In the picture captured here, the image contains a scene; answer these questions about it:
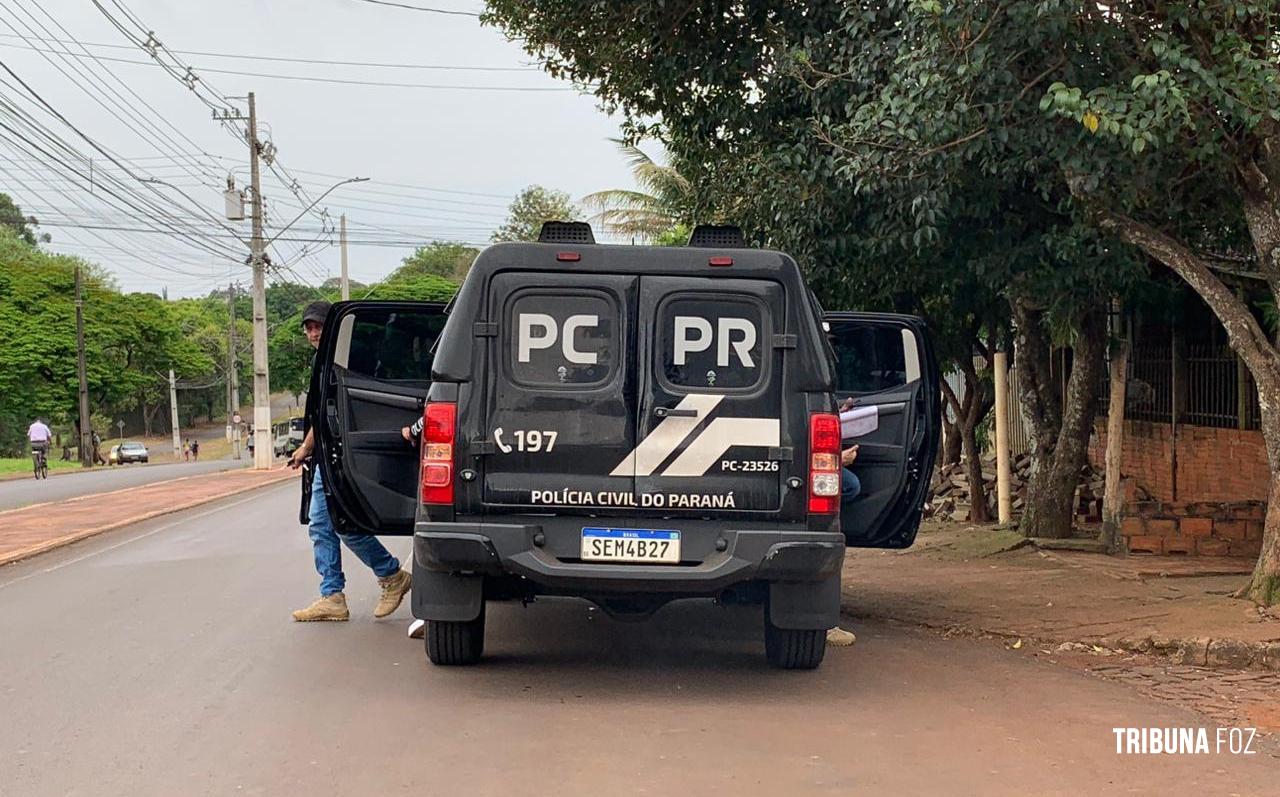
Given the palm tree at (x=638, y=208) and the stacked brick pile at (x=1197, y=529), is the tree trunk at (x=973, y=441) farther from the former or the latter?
the palm tree at (x=638, y=208)

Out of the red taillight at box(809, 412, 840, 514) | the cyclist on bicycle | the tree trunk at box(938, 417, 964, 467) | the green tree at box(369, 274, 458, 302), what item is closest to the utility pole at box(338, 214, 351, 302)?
the green tree at box(369, 274, 458, 302)

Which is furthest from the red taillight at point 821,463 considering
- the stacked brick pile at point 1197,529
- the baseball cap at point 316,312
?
the stacked brick pile at point 1197,529

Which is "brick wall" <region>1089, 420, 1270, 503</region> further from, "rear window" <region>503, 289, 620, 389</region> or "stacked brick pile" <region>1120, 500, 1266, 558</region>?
"rear window" <region>503, 289, 620, 389</region>

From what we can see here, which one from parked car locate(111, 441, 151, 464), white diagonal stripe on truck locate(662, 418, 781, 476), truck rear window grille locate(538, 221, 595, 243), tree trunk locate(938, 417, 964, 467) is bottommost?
parked car locate(111, 441, 151, 464)

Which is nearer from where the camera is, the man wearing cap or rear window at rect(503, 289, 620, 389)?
rear window at rect(503, 289, 620, 389)

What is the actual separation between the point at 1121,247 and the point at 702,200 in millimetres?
4112

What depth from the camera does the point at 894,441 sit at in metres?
7.92

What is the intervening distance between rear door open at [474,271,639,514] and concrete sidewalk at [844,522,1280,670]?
333 centimetres

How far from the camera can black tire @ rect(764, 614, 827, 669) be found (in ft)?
22.9

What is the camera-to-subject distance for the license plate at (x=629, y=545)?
626 cm

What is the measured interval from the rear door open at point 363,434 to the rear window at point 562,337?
1.43 metres

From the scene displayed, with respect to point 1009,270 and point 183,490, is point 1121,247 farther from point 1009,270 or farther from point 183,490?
point 183,490

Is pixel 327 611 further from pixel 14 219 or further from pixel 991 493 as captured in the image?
pixel 14 219

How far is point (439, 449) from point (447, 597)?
2.73 ft
